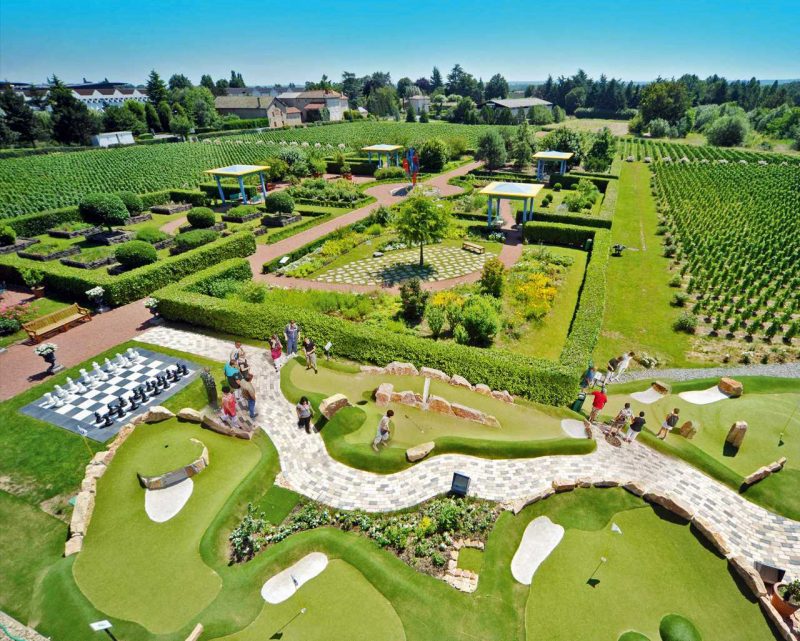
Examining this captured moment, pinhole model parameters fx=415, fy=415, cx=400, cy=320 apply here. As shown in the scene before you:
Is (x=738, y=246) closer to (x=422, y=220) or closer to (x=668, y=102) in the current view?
(x=422, y=220)

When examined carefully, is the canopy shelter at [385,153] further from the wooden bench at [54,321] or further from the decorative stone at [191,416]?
the decorative stone at [191,416]

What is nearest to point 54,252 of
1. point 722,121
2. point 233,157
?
point 233,157

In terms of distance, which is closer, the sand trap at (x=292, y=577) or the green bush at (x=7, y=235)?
the sand trap at (x=292, y=577)

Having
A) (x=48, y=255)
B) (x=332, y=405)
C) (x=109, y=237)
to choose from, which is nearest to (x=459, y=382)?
(x=332, y=405)

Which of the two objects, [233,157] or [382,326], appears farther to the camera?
[233,157]

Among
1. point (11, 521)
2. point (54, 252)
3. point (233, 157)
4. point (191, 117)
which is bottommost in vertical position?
point (11, 521)

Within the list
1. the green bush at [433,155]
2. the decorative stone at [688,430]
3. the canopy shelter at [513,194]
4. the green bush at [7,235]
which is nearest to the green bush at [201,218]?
the green bush at [7,235]

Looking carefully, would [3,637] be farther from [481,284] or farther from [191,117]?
[191,117]
